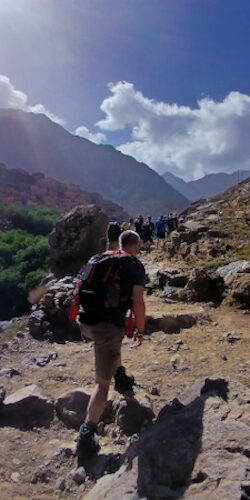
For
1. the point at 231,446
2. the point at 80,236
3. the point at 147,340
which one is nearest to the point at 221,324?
the point at 147,340

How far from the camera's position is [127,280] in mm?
3699

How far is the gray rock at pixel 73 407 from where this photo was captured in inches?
173

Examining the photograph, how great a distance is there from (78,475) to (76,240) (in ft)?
42.8

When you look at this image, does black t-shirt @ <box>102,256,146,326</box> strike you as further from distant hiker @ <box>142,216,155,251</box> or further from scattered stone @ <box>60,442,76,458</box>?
distant hiker @ <box>142,216,155,251</box>

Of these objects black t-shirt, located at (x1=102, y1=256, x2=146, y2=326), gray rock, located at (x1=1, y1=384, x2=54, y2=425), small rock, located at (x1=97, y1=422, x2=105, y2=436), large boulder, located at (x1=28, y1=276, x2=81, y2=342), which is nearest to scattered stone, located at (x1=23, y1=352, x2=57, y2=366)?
large boulder, located at (x1=28, y1=276, x2=81, y2=342)

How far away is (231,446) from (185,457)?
1.08ft

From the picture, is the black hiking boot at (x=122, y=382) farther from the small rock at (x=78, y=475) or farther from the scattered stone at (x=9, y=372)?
the scattered stone at (x=9, y=372)

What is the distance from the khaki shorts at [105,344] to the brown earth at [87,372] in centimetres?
70

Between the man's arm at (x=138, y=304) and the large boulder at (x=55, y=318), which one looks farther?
the large boulder at (x=55, y=318)

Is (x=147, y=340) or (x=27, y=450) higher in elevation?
(x=147, y=340)

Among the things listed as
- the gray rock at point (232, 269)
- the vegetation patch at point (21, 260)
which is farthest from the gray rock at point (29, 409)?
the vegetation patch at point (21, 260)

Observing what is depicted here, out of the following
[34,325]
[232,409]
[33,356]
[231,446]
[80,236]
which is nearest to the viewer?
[231,446]

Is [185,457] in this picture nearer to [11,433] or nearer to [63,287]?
[11,433]

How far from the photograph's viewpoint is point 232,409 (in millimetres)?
3494
